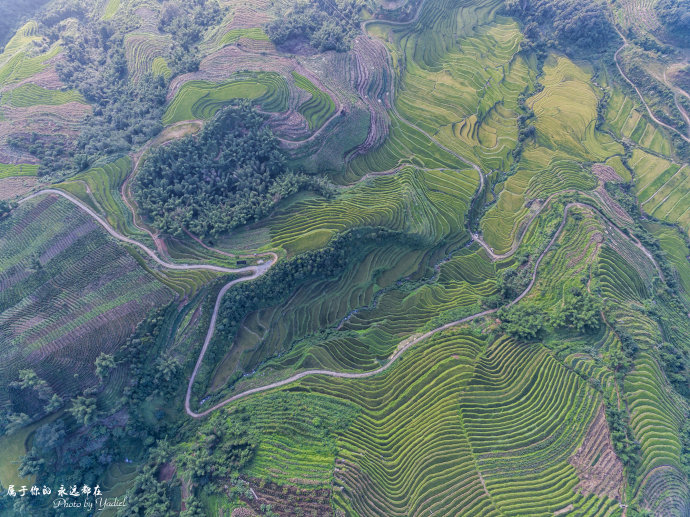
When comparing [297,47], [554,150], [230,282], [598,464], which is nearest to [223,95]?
[297,47]

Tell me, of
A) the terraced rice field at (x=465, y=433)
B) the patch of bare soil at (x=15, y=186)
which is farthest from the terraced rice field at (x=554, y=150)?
the patch of bare soil at (x=15, y=186)

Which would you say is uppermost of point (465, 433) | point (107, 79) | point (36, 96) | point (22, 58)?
point (107, 79)

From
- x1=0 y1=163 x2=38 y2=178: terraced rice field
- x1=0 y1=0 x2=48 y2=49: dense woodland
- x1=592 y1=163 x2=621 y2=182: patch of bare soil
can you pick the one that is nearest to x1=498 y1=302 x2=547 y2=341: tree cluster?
x1=592 y1=163 x2=621 y2=182: patch of bare soil

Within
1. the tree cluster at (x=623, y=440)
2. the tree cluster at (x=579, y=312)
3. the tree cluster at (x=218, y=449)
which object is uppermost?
the tree cluster at (x=579, y=312)

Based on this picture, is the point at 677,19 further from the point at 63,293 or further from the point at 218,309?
the point at 63,293

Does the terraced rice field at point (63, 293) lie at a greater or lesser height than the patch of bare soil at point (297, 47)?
lesser

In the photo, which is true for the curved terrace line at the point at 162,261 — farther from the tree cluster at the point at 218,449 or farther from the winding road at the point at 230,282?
the tree cluster at the point at 218,449
